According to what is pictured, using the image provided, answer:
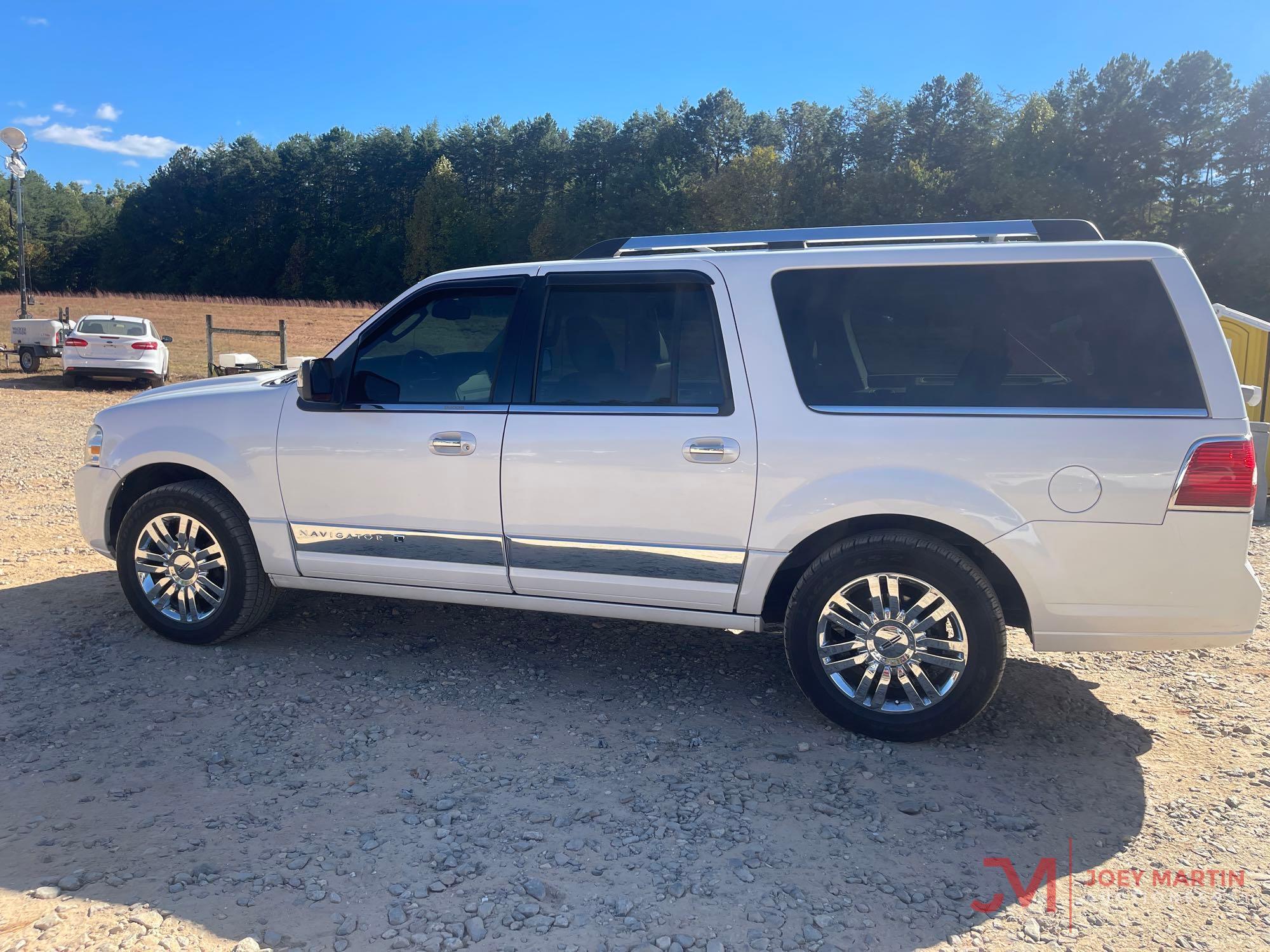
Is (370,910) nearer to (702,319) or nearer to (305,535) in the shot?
(305,535)

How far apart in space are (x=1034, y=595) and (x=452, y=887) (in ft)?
8.19

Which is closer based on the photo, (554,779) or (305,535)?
(554,779)

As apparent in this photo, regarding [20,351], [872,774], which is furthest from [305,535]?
[20,351]

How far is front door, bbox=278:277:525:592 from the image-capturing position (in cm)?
446

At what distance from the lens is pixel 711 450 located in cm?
404

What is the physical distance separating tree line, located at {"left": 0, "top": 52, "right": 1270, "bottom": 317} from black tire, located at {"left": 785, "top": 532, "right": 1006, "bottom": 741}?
45747 millimetres

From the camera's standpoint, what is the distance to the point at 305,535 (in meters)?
4.77

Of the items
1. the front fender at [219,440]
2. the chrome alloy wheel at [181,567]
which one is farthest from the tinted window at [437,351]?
the chrome alloy wheel at [181,567]

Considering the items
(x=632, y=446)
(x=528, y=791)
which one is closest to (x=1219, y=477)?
(x=632, y=446)

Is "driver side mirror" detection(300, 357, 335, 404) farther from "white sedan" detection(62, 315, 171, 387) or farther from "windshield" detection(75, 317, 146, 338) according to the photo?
"windshield" detection(75, 317, 146, 338)

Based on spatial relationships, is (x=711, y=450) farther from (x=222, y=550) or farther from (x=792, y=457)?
(x=222, y=550)

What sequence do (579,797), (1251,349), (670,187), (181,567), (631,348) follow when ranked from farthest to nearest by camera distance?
(670,187) → (1251,349) → (181,567) → (631,348) → (579,797)

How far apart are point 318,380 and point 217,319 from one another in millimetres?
38212

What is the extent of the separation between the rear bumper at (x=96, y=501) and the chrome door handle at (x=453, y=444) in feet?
6.46
